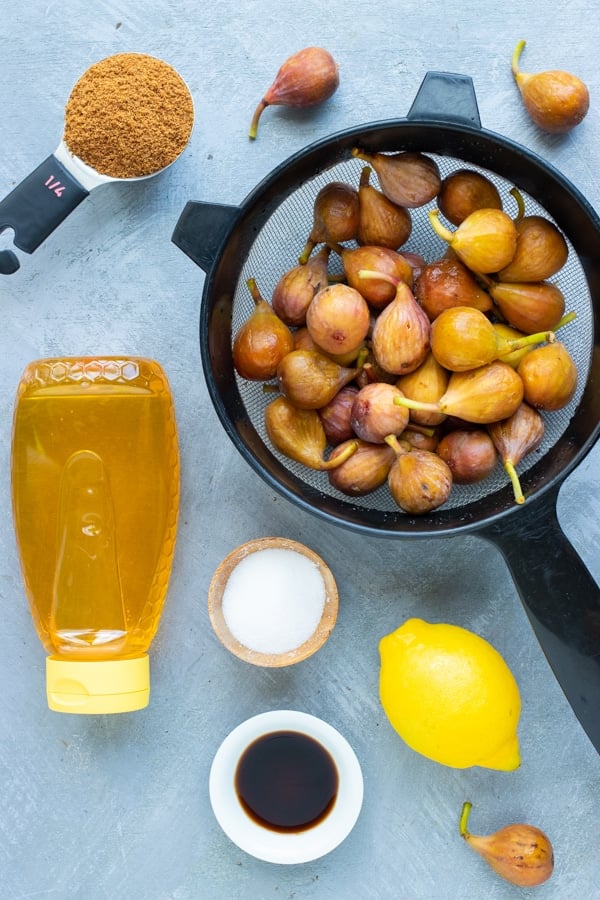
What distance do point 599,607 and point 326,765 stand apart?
0.91ft

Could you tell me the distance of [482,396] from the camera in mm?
611

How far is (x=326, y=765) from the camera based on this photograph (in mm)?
753

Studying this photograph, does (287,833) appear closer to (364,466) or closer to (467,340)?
(364,466)

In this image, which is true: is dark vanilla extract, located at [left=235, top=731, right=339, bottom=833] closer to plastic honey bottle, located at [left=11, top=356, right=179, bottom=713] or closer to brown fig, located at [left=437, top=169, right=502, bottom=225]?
plastic honey bottle, located at [left=11, top=356, right=179, bottom=713]

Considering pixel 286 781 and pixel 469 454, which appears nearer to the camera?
pixel 469 454

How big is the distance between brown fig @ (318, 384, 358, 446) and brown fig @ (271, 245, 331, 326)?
67mm

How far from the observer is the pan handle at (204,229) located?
1.99ft

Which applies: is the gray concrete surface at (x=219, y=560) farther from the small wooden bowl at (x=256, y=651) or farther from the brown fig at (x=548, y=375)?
the brown fig at (x=548, y=375)

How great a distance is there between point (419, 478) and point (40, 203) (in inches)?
15.5

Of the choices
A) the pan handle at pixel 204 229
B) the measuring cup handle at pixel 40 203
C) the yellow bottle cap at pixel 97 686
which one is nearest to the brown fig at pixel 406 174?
the pan handle at pixel 204 229

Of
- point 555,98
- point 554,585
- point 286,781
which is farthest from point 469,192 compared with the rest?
point 286,781

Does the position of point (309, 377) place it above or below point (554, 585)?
above

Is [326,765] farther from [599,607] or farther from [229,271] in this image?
[229,271]

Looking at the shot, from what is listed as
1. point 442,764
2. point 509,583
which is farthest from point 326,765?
point 509,583
